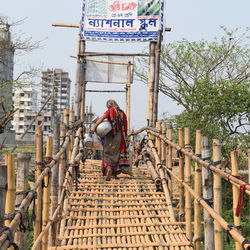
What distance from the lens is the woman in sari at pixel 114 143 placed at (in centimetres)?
559

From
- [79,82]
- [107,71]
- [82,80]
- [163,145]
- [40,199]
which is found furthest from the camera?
[107,71]

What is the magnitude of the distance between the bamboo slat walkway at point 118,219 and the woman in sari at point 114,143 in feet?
0.88

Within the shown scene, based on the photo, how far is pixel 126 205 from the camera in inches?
180

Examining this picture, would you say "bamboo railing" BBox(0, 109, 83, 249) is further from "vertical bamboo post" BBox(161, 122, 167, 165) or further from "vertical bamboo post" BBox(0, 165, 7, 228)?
"vertical bamboo post" BBox(161, 122, 167, 165)

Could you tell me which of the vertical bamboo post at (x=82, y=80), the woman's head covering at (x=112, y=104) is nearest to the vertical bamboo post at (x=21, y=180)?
the woman's head covering at (x=112, y=104)

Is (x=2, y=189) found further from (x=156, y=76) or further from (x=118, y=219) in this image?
(x=156, y=76)

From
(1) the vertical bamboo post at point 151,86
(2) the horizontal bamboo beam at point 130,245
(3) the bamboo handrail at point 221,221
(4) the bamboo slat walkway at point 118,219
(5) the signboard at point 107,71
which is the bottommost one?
(2) the horizontal bamboo beam at point 130,245

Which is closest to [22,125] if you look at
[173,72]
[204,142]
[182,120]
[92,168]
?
[173,72]

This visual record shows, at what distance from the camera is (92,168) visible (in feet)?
21.2

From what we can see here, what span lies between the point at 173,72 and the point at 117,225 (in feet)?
41.1

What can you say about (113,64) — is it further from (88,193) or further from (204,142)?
(204,142)

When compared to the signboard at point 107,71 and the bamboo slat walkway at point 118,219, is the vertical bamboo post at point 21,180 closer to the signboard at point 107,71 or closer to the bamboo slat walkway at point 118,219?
the bamboo slat walkway at point 118,219

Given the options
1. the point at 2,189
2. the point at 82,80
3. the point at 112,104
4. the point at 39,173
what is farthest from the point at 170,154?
the point at 82,80

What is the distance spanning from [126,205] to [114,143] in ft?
4.47
